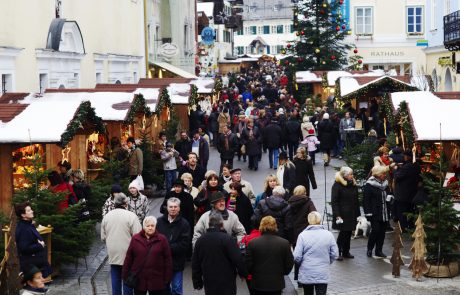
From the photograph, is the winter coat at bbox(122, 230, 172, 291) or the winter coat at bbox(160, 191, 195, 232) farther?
the winter coat at bbox(160, 191, 195, 232)

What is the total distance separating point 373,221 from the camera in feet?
49.7

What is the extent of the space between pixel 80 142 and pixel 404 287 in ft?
30.3

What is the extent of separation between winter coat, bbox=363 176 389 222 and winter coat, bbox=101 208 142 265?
14.9ft

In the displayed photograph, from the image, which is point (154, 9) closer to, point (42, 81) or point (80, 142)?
point (42, 81)

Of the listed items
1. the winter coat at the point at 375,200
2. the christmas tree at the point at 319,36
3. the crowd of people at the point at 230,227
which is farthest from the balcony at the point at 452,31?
the winter coat at the point at 375,200

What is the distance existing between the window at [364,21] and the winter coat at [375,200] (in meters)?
40.9

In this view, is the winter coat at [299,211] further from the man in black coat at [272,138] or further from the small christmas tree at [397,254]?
the man in black coat at [272,138]

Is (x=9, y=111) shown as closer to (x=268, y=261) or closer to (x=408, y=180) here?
(x=408, y=180)

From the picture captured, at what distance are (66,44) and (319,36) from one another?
2323 cm

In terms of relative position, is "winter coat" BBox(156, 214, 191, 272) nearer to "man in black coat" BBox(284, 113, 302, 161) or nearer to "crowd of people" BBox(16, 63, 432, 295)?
"crowd of people" BBox(16, 63, 432, 295)

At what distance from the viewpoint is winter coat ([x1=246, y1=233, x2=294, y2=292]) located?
10492 mm

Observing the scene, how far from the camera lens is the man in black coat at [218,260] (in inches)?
412

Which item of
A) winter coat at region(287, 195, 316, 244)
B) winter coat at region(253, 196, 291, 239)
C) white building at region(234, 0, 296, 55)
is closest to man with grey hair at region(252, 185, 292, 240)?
winter coat at region(253, 196, 291, 239)

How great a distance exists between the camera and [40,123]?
16.7 metres
